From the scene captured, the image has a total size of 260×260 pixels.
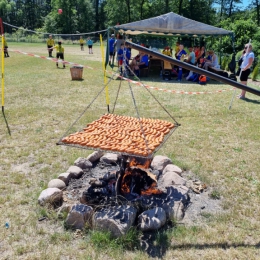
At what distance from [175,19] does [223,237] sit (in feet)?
43.1

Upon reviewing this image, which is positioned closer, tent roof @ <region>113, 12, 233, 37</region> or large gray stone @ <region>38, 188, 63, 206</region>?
large gray stone @ <region>38, 188, 63, 206</region>

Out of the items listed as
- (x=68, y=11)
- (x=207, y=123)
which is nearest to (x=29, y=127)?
(x=207, y=123)

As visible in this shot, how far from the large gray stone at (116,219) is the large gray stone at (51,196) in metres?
0.70

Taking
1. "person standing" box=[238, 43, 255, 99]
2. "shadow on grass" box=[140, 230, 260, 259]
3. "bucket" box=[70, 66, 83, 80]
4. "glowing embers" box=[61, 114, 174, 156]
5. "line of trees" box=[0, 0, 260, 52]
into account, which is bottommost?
"shadow on grass" box=[140, 230, 260, 259]

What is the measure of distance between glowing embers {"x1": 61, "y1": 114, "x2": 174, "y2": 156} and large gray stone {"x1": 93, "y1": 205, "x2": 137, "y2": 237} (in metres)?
0.71

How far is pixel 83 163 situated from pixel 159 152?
1582mm

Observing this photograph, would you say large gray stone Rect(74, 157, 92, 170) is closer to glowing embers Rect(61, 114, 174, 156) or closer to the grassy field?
the grassy field

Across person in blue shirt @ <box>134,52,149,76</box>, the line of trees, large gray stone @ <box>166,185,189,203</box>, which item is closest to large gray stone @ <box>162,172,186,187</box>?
large gray stone @ <box>166,185,189,203</box>

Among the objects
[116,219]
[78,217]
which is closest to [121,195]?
[116,219]

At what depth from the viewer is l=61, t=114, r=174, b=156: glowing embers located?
3439mm

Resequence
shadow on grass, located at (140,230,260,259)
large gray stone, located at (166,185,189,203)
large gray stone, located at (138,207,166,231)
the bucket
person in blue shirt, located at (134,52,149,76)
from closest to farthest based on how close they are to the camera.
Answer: shadow on grass, located at (140,230,260,259), large gray stone, located at (138,207,166,231), large gray stone, located at (166,185,189,203), the bucket, person in blue shirt, located at (134,52,149,76)

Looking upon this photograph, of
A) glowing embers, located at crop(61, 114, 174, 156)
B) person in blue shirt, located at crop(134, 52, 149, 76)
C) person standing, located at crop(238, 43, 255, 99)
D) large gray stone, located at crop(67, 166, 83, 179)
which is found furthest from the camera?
person in blue shirt, located at crop(134, 52, 149, 76)

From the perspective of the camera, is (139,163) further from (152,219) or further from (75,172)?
(152,219)

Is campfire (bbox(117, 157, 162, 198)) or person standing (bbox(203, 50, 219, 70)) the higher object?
person standing (bbox(203, 50, 219, 70))
